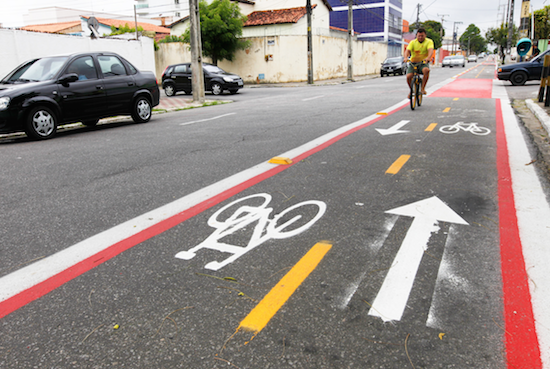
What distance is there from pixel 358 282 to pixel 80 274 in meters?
1.90

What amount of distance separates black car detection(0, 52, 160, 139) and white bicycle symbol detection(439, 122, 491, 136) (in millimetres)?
7394

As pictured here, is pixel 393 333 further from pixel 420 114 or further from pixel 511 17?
pixel 511 17

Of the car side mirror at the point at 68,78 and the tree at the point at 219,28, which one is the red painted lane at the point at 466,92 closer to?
the car side mirror at the point at 68,78

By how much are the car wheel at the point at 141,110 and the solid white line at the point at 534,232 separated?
28.2ft

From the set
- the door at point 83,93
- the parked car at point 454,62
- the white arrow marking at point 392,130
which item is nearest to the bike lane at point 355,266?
the white arrow marking at point 392,130

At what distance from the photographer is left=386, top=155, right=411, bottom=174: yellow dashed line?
5.48m

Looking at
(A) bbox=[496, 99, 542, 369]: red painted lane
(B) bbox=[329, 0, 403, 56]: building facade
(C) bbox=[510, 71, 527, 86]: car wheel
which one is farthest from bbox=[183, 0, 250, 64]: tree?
(B) bbox=[329, 0, 403, 56]: building facade

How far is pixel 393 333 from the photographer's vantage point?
230 centimetres

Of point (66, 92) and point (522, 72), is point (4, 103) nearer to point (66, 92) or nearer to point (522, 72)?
point (66, 92)

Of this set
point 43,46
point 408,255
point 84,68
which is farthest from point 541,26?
point 408,255

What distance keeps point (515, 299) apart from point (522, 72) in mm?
21301

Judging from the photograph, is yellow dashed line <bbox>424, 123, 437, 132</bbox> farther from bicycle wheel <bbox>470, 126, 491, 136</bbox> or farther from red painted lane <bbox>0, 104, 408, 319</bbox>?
red painted lane <bbox>0, 104, 408, 319</bbox>

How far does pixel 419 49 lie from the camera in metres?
11.3

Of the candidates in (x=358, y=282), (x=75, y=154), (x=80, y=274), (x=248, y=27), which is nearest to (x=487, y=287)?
(x=358, y=282)
